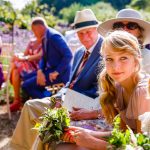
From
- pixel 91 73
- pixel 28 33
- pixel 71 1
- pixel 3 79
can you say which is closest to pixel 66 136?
pixel 91 73

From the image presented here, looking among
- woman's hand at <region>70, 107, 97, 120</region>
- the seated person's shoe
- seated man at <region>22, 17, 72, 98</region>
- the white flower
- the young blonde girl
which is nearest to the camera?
the white flower

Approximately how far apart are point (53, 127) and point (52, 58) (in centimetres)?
294

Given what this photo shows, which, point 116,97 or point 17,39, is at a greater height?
point 116,97

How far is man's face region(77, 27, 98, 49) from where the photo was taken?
12.2 ft

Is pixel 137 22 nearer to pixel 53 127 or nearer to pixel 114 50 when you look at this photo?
pixel 114 50

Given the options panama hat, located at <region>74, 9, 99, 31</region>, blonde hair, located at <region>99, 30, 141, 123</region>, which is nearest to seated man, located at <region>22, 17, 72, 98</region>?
panama hat, located at <region>74, 9, 99, 31</region>

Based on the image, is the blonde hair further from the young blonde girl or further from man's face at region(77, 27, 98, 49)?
man's face at region(77, 27, 98, 49)

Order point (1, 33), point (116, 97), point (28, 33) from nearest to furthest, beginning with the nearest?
point (116, 97) < point (1, 33) < point (28, 33)

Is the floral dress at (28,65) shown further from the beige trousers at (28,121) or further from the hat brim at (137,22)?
the hat brim at (137,22)

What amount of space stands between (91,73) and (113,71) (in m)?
0.98

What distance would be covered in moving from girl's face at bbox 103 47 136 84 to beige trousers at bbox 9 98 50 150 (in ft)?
3.96

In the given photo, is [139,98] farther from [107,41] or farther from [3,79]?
[3,79]

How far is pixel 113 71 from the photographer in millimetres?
2549

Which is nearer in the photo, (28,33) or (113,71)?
(113,71)
